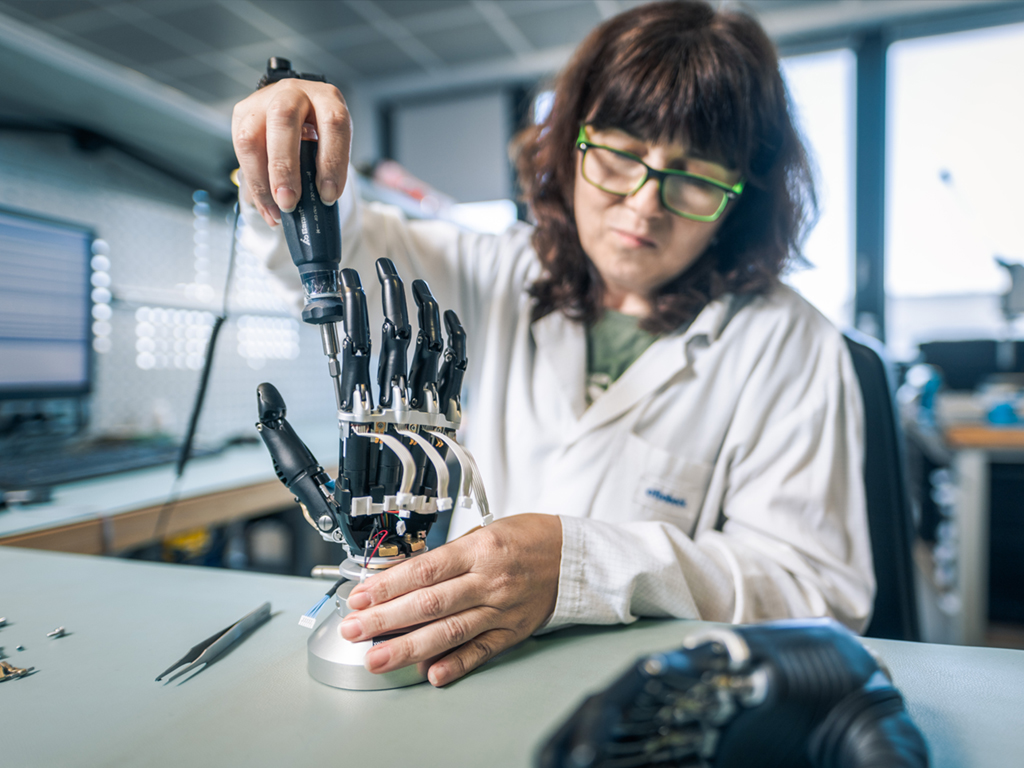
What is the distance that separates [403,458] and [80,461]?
0.95 m

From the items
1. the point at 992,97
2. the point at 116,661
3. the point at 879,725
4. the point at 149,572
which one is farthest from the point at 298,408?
the point at 992,97

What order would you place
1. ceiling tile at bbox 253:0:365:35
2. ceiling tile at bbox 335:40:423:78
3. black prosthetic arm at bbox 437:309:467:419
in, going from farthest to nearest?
ceiling tile at bbox 335:40:423:78 → ceiling tile at bbox 253:0:365:35 → black prosthetic arm at bbox 437:309:467:419

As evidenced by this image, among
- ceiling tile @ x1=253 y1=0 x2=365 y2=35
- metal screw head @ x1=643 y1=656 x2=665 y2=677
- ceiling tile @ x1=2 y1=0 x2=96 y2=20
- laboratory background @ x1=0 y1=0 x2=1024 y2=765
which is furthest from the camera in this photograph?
ceiling tile @ x1=253 y1=0 x2=365 y2=35

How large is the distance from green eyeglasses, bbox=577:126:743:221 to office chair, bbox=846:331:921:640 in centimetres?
32

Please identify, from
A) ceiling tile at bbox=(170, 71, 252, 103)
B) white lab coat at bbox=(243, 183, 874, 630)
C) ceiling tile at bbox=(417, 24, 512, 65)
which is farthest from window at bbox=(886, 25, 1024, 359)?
ceiling tile at bbox=(170, 71, 252, 103)

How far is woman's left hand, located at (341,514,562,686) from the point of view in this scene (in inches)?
15.7

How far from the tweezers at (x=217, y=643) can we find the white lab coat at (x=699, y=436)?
0.73ft

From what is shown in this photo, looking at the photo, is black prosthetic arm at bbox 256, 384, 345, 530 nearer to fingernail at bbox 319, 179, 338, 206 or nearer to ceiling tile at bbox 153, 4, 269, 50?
fingernail at bbox 319, 179, 338, 206

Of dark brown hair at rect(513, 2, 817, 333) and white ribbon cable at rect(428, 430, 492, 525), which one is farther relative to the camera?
dark brown hair at rect(513, 2, 817, 333)

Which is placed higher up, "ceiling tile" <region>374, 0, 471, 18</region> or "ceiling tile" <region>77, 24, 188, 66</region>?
"ceiling tile" <region>374, 0, 471, 18</region>

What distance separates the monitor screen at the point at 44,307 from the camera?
988 millimetres

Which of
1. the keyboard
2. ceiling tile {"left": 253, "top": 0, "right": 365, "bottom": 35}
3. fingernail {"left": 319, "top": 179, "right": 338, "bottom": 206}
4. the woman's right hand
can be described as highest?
ceiling tile {"left": 253, "top": 0, "right": 365, "bottom": 35}

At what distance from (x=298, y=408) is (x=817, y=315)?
1309 millimetres

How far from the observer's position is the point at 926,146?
9.39 feet
